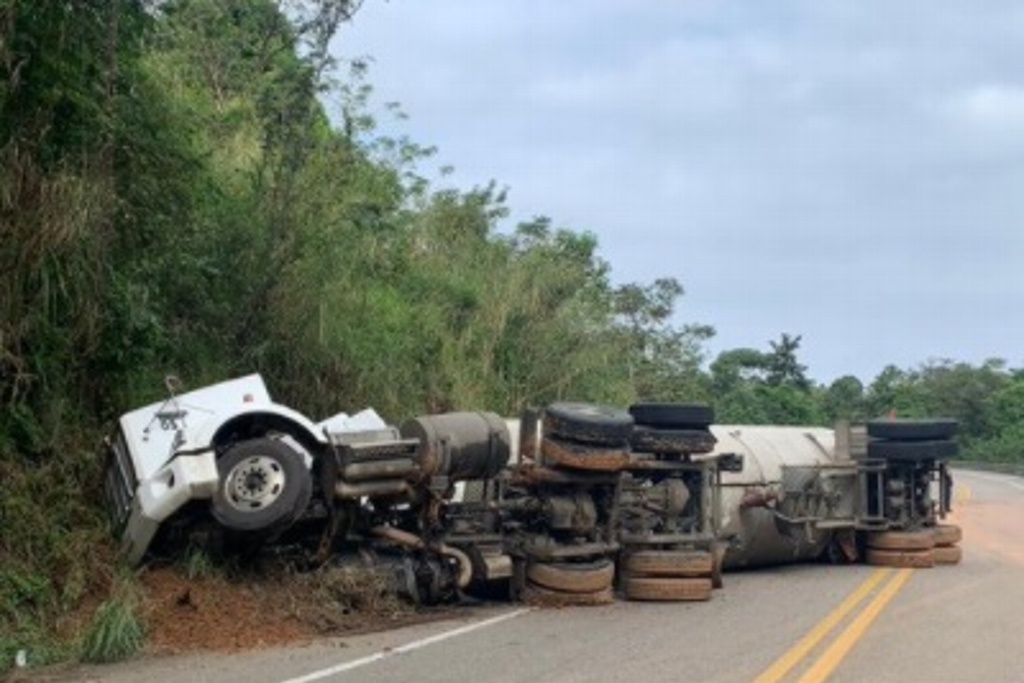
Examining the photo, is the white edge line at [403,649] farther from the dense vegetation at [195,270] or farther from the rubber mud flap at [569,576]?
the dense vegetation at [195,270]

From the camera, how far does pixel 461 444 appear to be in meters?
12.1

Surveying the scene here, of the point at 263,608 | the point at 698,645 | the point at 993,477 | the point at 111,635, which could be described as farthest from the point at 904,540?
the point at 993,477

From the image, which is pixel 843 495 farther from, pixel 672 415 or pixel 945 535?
pixel 672 415

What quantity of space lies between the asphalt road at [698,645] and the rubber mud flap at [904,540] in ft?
7.58

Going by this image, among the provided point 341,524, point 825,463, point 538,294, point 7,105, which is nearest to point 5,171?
point 7,105

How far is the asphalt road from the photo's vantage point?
878cm

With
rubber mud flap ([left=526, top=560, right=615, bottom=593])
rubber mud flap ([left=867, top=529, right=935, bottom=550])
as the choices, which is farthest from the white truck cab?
rubber mud flap ([left=867, top=529, right=935, bottom=550])

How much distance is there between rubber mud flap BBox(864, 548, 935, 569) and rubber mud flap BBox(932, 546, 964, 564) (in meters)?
0.21

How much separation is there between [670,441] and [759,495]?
2508mm

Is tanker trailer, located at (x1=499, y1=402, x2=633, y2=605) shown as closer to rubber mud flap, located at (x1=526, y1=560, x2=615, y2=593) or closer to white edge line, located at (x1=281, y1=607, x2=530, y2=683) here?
rubber mud flap, located at (x1=526, y1=560, x2=615, y2=593)

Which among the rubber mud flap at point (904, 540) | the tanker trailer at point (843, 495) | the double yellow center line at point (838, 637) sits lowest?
the double yellow center line at point (838, 637)

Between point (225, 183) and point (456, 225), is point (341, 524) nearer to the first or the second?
point (225, 183)

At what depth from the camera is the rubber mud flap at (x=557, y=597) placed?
12.4 metres

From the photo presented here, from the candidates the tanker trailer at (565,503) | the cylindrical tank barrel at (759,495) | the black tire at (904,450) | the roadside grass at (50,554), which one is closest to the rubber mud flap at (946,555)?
the black tire at (904,450)
